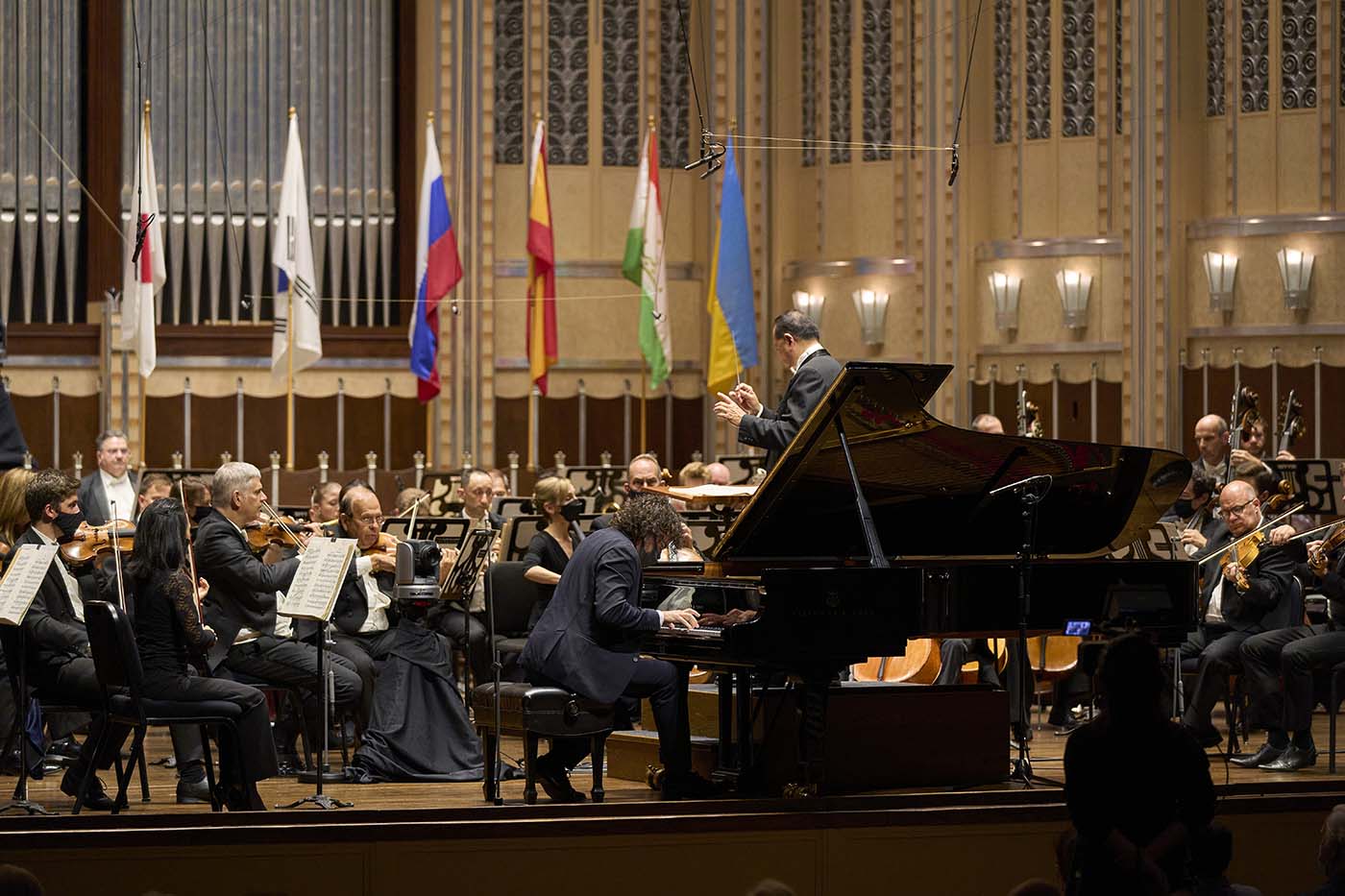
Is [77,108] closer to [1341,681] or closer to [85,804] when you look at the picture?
[85,804]

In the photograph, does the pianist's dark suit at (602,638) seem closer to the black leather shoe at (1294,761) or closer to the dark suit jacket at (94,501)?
the black leather shoe at (1294,761)

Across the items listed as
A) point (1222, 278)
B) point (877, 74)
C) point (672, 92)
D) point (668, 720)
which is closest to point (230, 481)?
point (668, 720)

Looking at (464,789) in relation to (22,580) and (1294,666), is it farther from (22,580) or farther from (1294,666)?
(1294,666)

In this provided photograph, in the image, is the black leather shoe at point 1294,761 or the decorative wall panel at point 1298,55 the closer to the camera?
the black leather shoe at point 1294,761

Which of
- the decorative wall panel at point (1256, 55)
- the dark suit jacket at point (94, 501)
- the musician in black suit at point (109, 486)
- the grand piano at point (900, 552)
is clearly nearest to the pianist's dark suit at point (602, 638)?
the grand piano at point (900, 552)

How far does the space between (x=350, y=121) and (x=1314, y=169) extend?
7.74 meters

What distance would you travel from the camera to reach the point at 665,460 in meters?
15.2

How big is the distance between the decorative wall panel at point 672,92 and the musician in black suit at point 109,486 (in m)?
6.43

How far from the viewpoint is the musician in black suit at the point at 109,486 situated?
32.9ft

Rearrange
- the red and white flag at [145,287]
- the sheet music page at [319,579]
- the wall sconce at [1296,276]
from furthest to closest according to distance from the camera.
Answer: the wall sconce at [1296,276]
the red and white flag at [145,287]
the sheet music page at [319,579]

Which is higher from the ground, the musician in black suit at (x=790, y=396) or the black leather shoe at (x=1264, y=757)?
the musician in black suit at (x=790, y=396)

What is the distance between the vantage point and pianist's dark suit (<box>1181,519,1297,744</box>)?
812 centimetres

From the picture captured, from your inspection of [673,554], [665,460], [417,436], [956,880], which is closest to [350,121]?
[417,436]

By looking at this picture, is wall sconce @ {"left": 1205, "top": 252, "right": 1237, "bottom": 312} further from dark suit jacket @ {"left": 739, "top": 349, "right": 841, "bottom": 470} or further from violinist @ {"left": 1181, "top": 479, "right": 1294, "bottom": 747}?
dark suit jacket @ {"left": 739, "top": 349, "right": 841, "bottom": 470}
